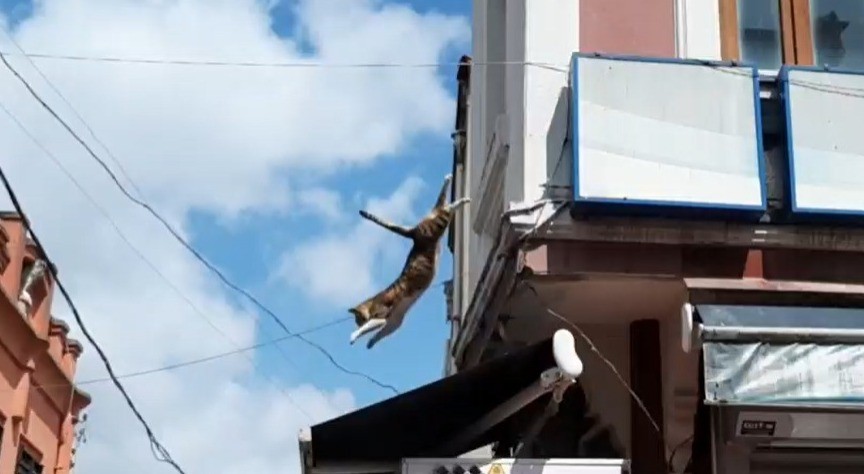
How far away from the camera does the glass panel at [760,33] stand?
7.87 m

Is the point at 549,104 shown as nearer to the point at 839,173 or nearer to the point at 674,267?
the point at 674,267

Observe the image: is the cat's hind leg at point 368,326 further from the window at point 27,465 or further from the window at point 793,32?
the window at point 27,465

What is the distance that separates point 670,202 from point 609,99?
701 mm

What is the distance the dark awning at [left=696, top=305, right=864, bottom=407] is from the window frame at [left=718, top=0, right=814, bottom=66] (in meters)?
1.92

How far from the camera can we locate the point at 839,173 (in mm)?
7125

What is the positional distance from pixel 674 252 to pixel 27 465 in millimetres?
11669

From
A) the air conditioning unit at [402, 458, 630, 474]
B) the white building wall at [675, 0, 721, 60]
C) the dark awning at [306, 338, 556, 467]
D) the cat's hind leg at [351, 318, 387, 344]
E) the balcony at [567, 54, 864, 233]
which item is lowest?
the air conditioning unit at [402, 458, 630, 474]

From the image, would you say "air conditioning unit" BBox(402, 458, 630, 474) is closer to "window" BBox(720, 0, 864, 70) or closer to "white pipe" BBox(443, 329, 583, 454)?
"white pipe" BBox(443, 329, 583, 454)

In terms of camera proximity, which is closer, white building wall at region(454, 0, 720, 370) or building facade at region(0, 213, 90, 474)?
white building wall at region(454, 0, 720, 370)

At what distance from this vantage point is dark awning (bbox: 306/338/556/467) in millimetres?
6828

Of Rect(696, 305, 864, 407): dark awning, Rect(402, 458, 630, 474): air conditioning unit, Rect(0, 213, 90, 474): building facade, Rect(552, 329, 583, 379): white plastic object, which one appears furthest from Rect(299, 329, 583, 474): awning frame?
Rect(0, 213, 90, 474): building facade

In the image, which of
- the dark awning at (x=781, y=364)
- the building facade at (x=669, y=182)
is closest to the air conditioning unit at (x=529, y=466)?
the dark awning at (x=781, y=364)

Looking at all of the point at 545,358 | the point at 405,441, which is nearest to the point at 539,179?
the point at 545,358

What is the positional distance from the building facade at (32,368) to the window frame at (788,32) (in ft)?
31.1
